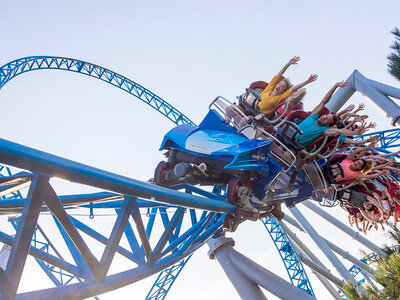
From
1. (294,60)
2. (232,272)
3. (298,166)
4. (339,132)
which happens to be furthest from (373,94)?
A: (232,272)

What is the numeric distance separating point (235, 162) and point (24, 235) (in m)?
2.45

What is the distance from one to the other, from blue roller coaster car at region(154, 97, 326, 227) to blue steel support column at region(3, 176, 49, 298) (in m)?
2.26

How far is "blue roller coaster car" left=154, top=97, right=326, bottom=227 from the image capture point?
4656 mm

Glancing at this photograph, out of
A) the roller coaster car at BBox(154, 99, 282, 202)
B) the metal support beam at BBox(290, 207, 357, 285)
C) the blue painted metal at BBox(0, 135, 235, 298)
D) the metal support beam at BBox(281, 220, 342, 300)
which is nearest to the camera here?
the blue painted metal at BBox(0, 135, 235, 298)

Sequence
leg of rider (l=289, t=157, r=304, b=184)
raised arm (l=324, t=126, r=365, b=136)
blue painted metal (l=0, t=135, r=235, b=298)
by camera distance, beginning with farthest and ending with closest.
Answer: leg of rider (l=289, t=157, r=304, b=184), raised arm (l=324, t=126, r=365, b=136), blue painted metal (l=0, t=135, r=235, b=298)

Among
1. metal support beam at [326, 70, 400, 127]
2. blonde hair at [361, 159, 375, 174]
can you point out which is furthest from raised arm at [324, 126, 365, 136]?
metal support beam at [326, 70, 400, 127]

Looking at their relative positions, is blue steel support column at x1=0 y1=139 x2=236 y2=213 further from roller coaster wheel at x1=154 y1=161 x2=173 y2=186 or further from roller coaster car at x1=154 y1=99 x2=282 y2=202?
roller coaster wheel at x1=154 y1=161 x2=173 y2=186

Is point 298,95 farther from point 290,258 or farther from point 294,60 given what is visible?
point 290,258

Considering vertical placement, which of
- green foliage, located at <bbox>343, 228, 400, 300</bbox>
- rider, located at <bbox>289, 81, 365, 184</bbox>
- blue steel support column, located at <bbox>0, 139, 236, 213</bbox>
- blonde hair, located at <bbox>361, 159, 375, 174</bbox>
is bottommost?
green foliage, located at <bbox>343, 228, 400, 300</bbox>

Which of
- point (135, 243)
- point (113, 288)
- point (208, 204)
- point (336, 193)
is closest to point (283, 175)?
point (336, 193)

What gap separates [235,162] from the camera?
448cm

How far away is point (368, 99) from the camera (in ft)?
25.1

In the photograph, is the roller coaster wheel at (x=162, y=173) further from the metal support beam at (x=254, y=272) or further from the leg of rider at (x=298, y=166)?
the metal support beam at (x=254, y=272)

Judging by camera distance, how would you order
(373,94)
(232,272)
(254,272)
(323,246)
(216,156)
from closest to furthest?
1. (216,156)
2. (254,272)
3. (232,272)
4. (373,94)
5. (323,246)
